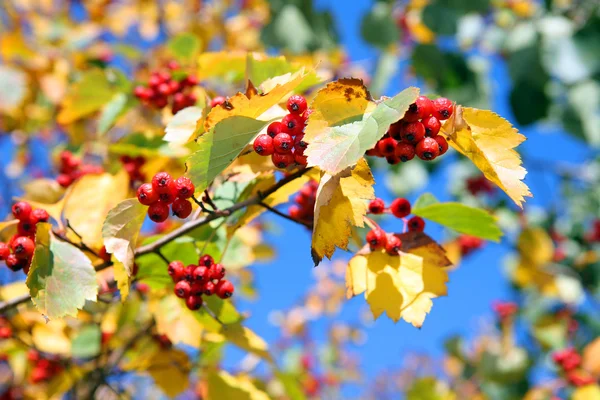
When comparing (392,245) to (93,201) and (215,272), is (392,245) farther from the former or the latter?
(93,201)

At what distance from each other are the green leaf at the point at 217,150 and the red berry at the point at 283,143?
7 cm

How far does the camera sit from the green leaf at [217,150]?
101cm

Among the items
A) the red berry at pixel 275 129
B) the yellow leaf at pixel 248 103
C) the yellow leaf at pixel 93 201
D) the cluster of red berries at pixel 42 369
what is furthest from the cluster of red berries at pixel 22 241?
the cluster of red berries at pixel 42 369

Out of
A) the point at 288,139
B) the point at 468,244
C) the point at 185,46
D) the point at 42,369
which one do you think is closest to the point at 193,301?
the point at 288,139

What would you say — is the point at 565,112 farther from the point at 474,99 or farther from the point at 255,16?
the point at 255,16

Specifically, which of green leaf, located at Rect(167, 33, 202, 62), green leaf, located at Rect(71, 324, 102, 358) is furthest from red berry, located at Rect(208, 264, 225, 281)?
green leaf, located at Rect(167, 33, 202, 62)

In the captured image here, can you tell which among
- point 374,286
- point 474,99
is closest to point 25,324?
point 374,286

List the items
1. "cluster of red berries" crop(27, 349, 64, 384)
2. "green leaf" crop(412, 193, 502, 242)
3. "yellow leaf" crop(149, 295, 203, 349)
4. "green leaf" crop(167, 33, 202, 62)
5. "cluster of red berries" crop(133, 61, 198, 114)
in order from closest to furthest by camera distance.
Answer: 1. "green leaf" crop(412, 193, 502, 242)
2. "yellow leaf" crop(149, 295, 203, 349)
3. "cluster of red berries" crop(133, 61, 198, 114)
4. "green leaf" crop(167, 33, 202, 62)
5. "cluster of red berries" crop(27, 349, 64, 384)

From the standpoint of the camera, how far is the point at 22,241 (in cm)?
120

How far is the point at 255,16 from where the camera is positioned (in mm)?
6027

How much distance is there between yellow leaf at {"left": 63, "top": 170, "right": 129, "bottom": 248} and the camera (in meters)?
1.45

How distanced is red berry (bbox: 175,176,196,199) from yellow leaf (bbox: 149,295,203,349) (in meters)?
0.58

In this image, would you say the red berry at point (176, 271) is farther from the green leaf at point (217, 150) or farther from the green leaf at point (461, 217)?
the green leaf at point (461, 217)

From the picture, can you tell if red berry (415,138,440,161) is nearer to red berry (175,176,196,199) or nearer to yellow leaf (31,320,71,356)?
red berry (175,176,196,199)
